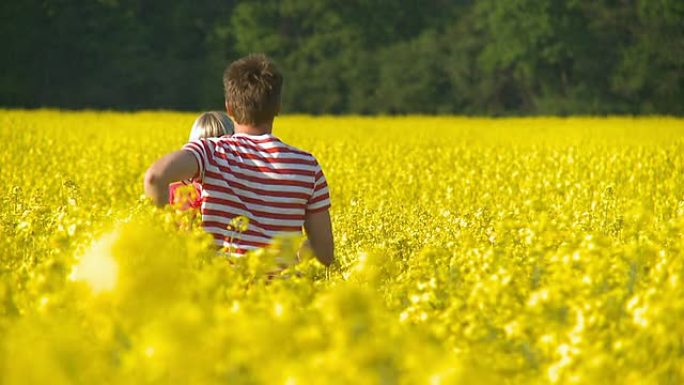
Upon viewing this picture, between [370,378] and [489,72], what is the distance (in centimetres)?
5278

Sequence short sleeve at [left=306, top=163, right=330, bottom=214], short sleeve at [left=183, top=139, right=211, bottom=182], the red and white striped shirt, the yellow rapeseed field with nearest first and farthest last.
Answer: the yellow rapeseed field < short sleeve at [left=183, top=139, right=211, bottom=182] < the red and white striped shirt < short sleeve at [left=306, top=163, right=330, bottom=214]

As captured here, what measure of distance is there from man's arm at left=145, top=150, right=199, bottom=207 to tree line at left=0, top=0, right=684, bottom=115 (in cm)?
4379

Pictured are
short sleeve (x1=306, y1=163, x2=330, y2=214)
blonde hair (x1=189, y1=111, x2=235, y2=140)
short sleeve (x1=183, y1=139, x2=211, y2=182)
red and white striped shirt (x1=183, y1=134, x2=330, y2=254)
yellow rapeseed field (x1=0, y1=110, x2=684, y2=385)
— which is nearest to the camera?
yellow rapeseed field (x1=0, y1=110, x2=684, y2=385)

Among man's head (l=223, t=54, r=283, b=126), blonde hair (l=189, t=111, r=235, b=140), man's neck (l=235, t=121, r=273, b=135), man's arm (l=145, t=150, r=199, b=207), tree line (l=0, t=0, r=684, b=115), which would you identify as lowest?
tree line (l=0, t=0, r=684, b=115)

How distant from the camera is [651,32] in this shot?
2015 inches

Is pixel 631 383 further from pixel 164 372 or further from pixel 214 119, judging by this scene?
pixel 214 119

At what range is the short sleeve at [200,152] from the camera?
4.89 m

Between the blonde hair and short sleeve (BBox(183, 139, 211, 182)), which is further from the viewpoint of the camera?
the blonde hair

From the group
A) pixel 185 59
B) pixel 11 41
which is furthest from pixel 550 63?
pixel 11 41

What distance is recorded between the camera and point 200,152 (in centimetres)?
491

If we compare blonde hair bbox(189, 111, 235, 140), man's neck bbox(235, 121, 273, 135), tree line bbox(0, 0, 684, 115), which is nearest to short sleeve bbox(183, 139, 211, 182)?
man's neck bbox(235, 121, 273, 135)

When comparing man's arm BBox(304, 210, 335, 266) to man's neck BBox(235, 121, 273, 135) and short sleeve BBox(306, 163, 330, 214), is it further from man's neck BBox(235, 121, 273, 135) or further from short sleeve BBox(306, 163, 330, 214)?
man's neck BBox(235, 121, 273, 135)

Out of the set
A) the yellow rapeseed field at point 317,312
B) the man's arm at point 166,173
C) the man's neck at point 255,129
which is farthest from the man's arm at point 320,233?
the man's arm at point 166,173

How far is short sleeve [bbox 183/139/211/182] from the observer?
4.89m
